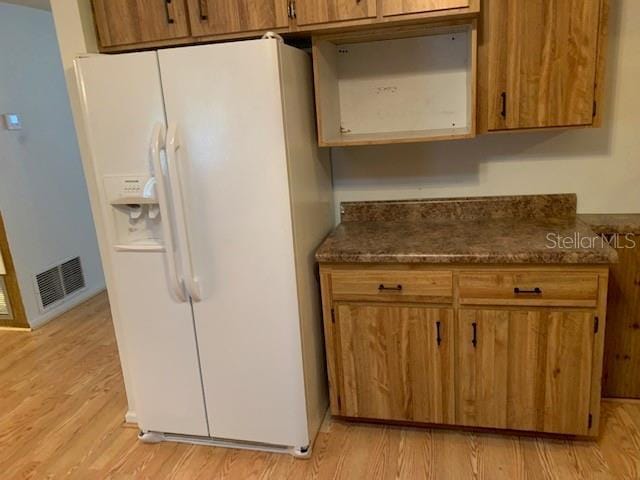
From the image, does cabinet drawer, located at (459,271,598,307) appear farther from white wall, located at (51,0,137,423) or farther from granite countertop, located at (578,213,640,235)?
Answer: white wall, located at (51,0,137,423)

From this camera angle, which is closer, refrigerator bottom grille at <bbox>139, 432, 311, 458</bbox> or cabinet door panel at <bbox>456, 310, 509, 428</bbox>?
cabinet door panel at <bbox>456, 310, 509, 428</bbox>

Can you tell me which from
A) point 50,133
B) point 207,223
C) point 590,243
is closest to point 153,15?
point 207,223

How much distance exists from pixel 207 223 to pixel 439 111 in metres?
1.22

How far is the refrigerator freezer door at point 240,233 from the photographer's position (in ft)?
5.77

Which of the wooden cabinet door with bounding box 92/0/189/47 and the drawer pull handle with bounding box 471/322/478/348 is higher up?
the wooden cabinet door with bounding box 92/0/189/47

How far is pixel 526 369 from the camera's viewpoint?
197 centimetres

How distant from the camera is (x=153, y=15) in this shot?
198 cm

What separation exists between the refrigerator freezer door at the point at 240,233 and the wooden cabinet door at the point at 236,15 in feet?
0.86

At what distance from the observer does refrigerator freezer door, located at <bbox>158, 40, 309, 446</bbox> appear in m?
1.76

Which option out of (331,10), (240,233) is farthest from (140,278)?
(331,10)

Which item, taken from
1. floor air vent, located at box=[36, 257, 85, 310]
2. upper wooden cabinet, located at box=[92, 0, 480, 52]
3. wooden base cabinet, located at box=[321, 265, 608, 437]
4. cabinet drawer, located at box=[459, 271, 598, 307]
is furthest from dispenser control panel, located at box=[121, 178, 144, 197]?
floor air vent, located at box=[36, 257, 85, 310]

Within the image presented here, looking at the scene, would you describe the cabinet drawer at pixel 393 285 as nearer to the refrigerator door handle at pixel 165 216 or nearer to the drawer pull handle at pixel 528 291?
the drawer pull handle at pixel 528 291

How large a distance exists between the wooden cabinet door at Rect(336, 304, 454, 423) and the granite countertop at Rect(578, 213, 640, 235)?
0.82 meters

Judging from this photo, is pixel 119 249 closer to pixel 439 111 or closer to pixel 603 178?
pixel 439 111
